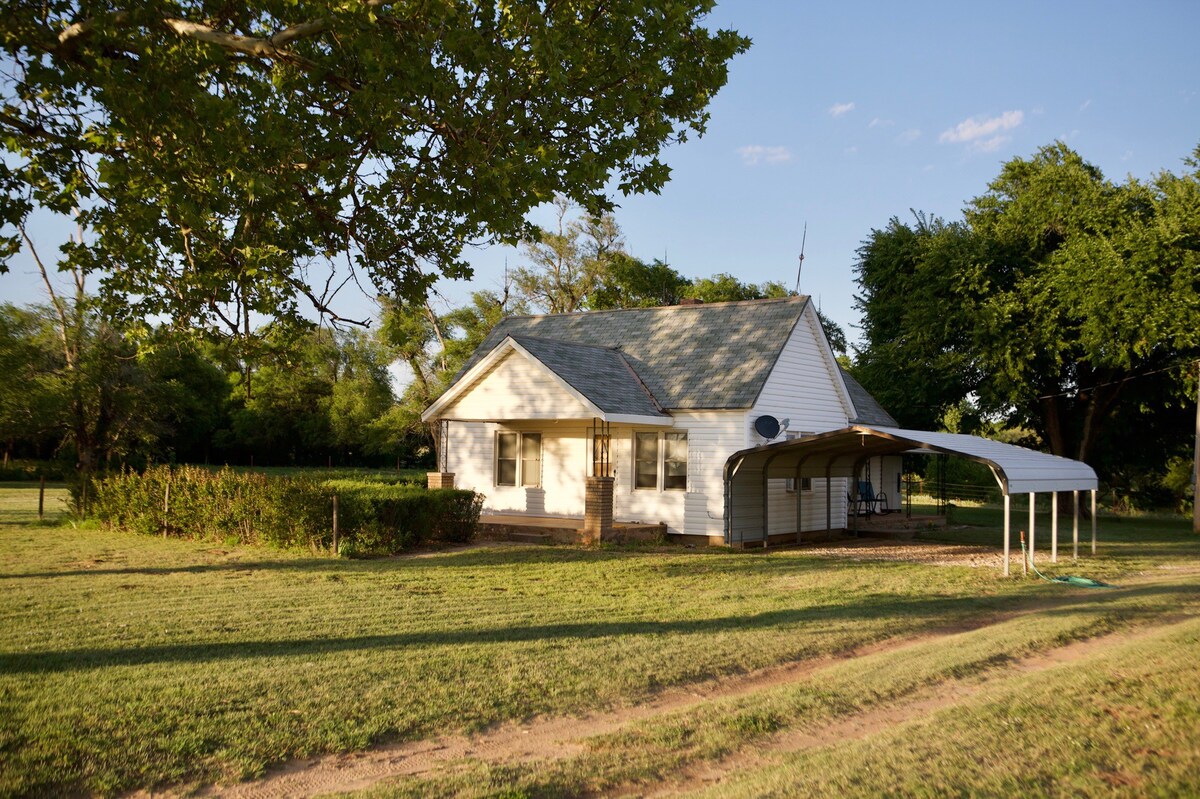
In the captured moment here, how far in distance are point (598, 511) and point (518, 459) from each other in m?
4.81

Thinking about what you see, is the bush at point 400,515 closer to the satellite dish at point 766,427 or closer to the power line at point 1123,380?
the satellite dish at point 766,427

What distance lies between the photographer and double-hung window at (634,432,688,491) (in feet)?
73.7

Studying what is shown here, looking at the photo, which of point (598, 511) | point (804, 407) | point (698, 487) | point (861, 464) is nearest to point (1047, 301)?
point (861, 464)

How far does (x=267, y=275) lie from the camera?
12.0m

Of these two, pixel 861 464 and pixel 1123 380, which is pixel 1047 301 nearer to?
pixel 1123 380

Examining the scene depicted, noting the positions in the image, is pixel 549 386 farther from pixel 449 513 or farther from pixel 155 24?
pixel 155 24

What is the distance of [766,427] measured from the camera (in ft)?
70.9

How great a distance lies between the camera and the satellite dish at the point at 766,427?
2155cm

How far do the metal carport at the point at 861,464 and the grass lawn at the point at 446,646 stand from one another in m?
1.83

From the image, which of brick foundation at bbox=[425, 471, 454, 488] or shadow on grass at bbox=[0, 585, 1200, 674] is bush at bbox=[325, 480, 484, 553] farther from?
shadow on grass at bbox=[0, 585, 1200, 674]

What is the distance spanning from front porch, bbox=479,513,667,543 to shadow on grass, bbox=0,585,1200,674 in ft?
26.1

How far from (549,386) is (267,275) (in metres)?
10.4

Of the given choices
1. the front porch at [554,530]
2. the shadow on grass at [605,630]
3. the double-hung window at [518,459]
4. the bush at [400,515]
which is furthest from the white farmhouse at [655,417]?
the shadow on grass at [605,630]

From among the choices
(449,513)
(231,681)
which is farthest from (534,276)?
(231,681)
